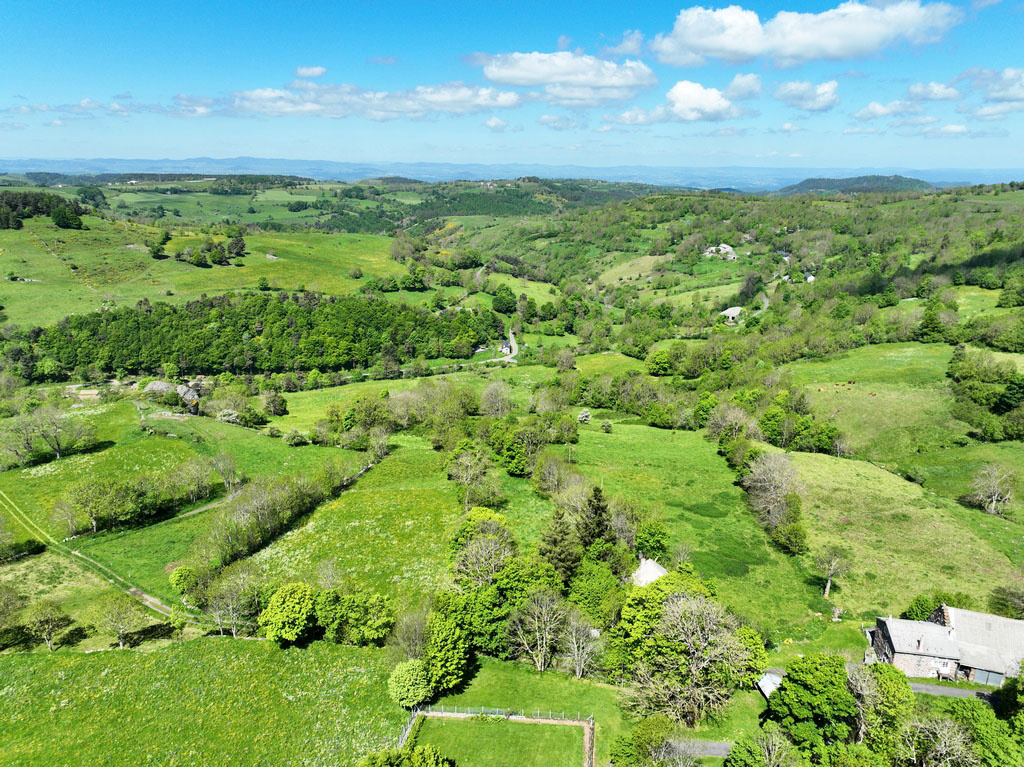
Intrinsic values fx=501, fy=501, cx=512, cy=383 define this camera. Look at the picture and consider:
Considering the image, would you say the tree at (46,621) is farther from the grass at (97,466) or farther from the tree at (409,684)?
the tree at (409,684)

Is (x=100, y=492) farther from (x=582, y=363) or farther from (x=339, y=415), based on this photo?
(x=582, y=363)

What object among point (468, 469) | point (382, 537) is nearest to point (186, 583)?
point (382, 537)

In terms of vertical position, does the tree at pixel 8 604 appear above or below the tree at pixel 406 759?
below

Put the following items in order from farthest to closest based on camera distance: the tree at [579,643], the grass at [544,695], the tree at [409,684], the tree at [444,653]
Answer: the tree at [579,643], the tree at [444,653], the grass at [544,695], the tree at [409,684]

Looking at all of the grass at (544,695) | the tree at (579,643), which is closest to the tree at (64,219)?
the grass at (544,695)

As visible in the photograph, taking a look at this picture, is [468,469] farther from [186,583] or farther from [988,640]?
[988,640]

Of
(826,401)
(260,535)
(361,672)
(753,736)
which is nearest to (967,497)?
(826,401)
